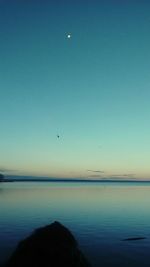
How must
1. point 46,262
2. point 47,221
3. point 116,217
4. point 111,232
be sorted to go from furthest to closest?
point 116,217 < point 47,221 < point 111,232 < point 46,262

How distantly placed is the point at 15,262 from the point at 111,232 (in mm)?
30046

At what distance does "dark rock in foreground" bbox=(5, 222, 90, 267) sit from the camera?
1014 inches

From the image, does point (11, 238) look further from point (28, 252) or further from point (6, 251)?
point (28, 252)

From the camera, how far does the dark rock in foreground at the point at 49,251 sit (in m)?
25.8

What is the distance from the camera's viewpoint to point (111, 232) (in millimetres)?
54438

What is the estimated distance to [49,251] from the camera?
1030 inches

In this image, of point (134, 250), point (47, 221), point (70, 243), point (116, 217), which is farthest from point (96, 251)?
point (116, 217)

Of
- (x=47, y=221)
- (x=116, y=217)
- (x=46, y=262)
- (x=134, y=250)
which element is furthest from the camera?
(x=116, y=217)

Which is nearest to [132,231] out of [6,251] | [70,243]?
[6,251]

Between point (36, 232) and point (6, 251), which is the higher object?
point (36, 232)

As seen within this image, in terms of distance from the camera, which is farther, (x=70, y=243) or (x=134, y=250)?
(x=134, y=250)

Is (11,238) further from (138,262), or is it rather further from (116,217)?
(116,217)

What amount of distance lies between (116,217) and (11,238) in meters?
32.5

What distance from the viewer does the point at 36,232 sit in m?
27.9
